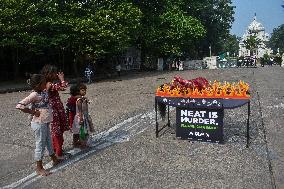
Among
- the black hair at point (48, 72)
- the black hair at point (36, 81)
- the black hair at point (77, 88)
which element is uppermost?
the black hair at point (48, 72)

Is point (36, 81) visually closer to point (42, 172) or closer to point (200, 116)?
point (42, 172)

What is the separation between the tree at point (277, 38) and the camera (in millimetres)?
157875

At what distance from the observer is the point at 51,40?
1089 inches

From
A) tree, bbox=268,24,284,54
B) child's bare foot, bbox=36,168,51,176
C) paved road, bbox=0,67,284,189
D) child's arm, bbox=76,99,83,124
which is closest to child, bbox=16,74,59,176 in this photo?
child's bare foot, bbox=36,168,51,176

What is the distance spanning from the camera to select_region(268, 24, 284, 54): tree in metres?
158

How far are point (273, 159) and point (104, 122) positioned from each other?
5.12 metres

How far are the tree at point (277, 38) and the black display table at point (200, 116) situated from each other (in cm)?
15961

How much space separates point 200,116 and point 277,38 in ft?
547

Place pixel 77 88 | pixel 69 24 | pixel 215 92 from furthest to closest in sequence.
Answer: pixel 69 24 → pixel 215 92 → pixel 77 88

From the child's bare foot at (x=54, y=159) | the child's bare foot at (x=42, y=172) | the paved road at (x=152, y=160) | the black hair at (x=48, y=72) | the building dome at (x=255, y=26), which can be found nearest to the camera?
the paved road at (x=152, y=160)

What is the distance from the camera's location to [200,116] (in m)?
7.54

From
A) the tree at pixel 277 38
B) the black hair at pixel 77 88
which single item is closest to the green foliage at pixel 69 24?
the black hair at pixel 77 88

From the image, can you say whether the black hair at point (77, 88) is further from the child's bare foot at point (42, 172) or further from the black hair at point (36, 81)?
the child's bare foot at point (42, 172)

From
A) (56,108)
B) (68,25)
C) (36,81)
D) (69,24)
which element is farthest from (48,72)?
(68,25)
